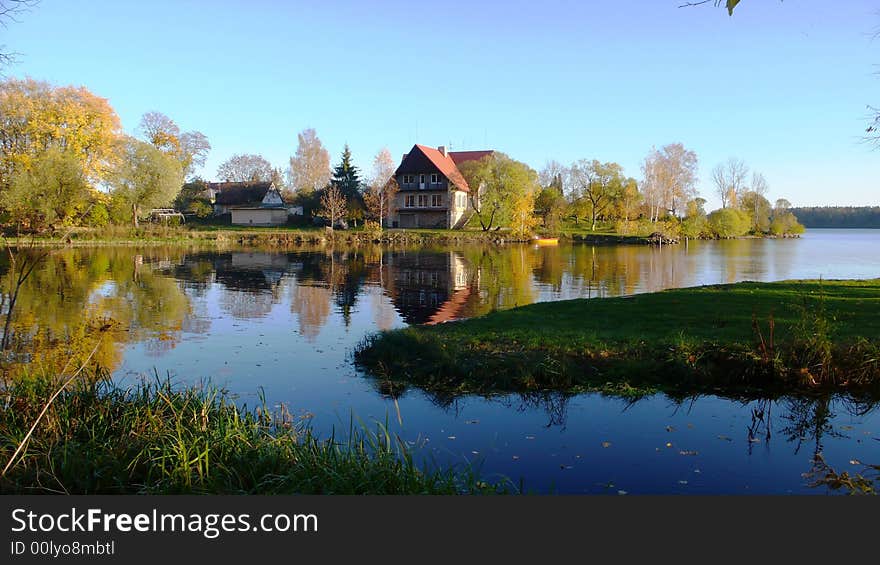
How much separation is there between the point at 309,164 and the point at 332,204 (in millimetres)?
23644

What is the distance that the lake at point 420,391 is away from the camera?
25.4ft

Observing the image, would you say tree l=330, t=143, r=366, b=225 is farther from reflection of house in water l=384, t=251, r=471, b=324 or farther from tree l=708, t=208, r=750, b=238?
tree l=708, t=208, r=750, b=238

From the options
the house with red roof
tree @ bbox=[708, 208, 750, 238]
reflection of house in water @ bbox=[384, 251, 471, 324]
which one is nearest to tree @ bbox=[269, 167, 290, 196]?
the house with red roof

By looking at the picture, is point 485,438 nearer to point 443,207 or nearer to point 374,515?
point 374,515

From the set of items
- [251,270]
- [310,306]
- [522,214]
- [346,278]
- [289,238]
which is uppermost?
[522,214]

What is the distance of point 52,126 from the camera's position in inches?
Answer: 2106

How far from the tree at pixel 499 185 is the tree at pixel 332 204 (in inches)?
640

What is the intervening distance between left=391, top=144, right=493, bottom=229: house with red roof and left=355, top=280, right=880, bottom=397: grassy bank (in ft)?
214

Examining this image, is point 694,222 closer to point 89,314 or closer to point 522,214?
point 522,214

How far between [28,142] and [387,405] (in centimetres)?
5994

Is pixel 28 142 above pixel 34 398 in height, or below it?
above

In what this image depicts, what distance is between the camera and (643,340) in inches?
488

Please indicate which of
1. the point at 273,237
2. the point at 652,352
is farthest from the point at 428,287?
the point at 273,237

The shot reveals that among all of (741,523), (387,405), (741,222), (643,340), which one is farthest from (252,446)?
(741,222)
